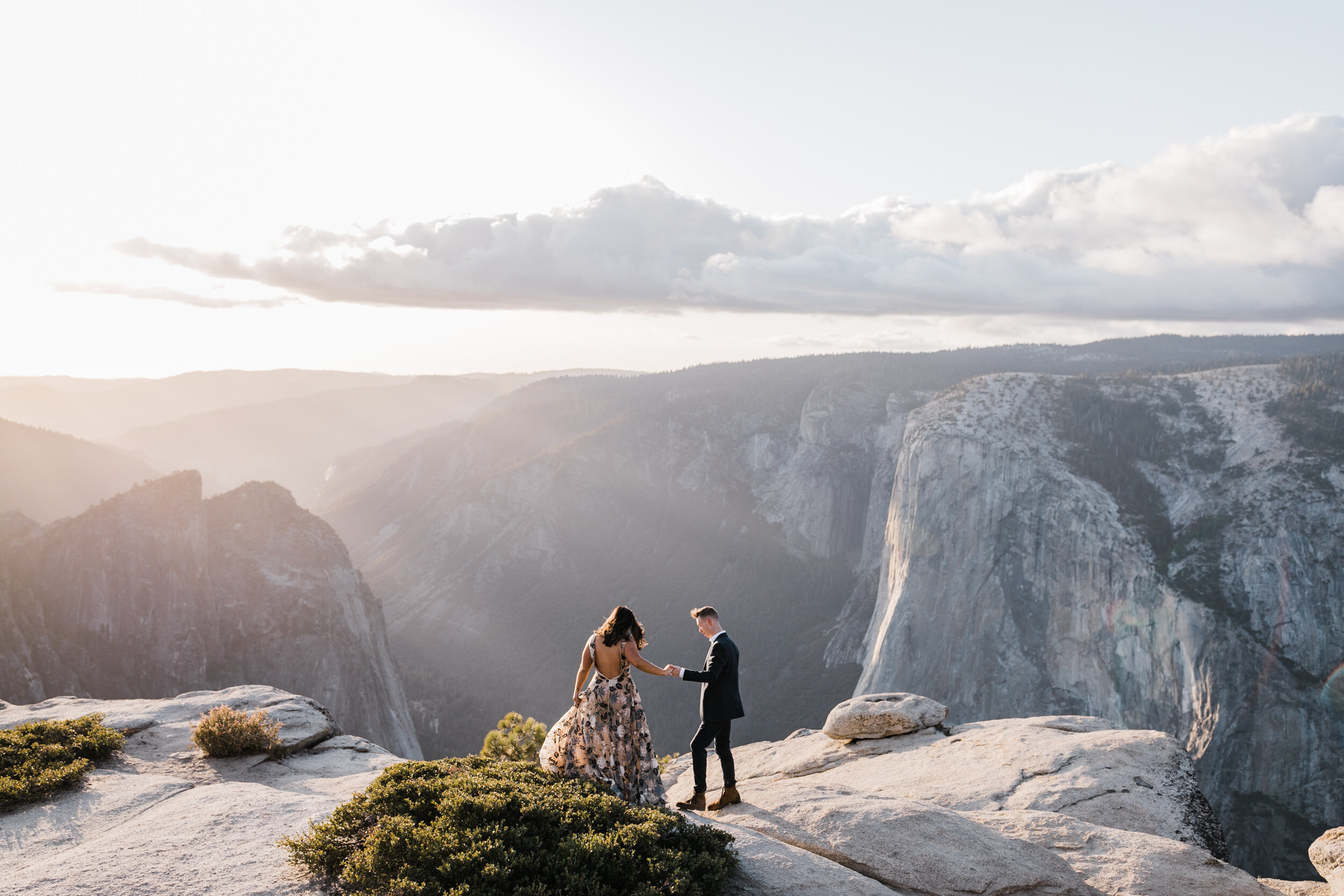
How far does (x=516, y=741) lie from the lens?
27.5 m

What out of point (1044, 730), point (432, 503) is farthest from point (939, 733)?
point (432, 503)

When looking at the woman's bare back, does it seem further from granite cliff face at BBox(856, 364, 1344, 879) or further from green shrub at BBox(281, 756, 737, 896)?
granite cliff face at BBox(856, 364, 1344, 879)

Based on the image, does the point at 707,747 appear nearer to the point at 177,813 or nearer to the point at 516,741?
the point at 177,813

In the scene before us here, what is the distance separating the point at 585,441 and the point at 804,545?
190 feet

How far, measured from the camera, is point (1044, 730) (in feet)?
59.9

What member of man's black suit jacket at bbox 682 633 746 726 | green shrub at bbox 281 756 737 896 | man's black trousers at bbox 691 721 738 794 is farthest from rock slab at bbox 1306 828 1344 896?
green shrub at bbox 281 756 737 896

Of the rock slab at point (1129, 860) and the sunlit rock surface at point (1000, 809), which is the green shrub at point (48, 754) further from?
the rock slab at point (1129, 860)

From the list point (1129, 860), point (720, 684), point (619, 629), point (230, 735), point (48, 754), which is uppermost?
point (619, 629)

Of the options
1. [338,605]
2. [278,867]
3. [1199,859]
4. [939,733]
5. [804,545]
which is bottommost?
[804,545]

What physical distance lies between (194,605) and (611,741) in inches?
2382

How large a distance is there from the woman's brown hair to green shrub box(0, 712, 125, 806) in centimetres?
1040

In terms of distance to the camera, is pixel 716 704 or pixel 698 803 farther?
pixel 698 803

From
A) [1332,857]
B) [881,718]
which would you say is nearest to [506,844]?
[881,718]

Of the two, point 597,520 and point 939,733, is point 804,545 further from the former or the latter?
point 939,733
